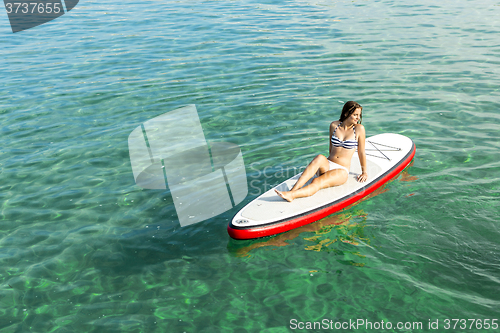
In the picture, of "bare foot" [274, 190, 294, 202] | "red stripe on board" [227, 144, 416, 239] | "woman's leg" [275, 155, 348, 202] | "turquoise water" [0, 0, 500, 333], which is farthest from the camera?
"woman's leg" [275, 155, 348, 202]

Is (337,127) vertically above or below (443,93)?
above

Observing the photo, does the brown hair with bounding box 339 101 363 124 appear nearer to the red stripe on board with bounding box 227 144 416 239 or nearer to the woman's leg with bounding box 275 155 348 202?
the woman's leg with bounding box 275 155 348 202

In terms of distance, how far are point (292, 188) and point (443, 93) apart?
6231 mm

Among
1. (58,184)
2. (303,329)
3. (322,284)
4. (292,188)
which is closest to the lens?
(303,329)

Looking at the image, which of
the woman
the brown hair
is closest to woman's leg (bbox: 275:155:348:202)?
the woman

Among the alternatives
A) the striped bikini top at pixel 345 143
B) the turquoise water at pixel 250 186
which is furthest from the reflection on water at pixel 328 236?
the striped bikini top at pixel 345 143

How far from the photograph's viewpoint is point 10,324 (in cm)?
488

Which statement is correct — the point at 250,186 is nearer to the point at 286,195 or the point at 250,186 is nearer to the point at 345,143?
the point at 286,195

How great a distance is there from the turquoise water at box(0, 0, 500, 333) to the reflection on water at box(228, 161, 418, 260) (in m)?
0.03

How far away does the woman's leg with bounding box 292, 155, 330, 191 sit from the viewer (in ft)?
21.0

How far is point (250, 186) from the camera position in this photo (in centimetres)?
728

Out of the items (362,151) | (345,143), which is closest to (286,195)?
(345,143)

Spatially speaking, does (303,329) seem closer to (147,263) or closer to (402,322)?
(402,322)

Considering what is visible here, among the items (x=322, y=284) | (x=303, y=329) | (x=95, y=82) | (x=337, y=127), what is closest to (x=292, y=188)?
(x=337, y=127)
